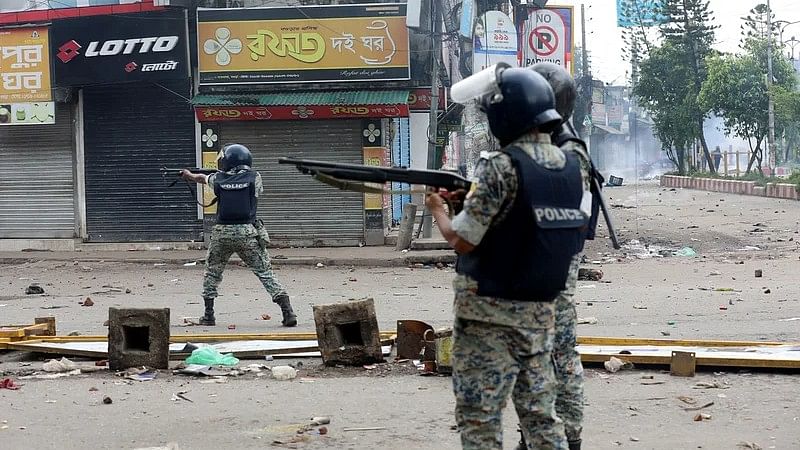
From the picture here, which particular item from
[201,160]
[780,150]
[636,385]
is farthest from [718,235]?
[780,150]

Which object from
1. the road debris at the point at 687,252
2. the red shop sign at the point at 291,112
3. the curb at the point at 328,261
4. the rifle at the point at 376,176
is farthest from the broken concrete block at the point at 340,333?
the red shop sign at the point at 291,112

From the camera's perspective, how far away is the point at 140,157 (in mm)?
20312

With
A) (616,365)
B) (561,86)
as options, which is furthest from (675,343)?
(561,86)

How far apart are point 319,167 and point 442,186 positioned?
52 centimetres

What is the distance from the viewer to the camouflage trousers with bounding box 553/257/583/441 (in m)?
4.92

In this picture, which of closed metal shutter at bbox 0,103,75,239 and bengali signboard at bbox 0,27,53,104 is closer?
bengali signboard at bbox 0,27,53,104

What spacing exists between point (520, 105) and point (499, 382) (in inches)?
40.0

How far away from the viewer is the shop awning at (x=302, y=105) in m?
19.2

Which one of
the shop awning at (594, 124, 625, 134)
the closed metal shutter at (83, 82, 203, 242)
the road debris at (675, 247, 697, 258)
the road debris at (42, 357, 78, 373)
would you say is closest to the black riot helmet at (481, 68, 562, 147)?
the road debris at (42, 357, 78, 373)

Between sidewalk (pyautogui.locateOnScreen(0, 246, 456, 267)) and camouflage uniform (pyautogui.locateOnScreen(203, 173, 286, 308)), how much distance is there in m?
6.76

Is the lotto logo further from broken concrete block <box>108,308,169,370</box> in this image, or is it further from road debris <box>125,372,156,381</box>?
road debris <box>125,372,156,381</box>

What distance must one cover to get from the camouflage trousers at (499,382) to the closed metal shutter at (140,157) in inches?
662

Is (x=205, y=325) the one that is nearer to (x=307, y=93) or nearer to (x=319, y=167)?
(x=319, y=167)

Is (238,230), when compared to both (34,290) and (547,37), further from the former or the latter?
(547,37)
